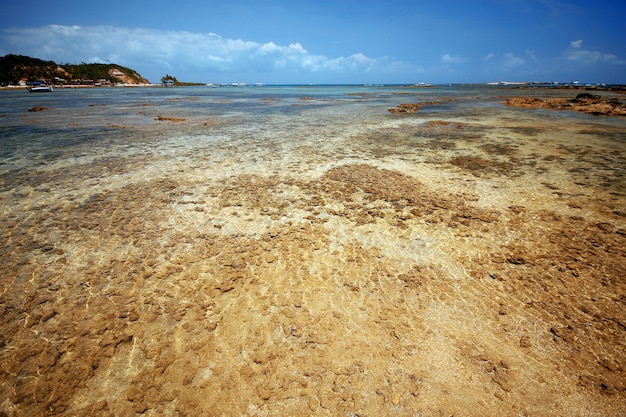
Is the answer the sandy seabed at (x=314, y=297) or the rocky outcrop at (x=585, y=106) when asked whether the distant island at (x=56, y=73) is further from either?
the rocky outcrop at (x=585, y=106)

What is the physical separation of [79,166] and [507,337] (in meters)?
10.9

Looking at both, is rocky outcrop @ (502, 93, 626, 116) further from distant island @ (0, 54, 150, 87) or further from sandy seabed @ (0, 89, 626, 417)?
distant island @ (0, 54, 150, 87)

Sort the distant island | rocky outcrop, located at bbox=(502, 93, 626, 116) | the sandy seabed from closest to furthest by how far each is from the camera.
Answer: the sandy seabed, rocky outcrop, located at bbox=(502, 93, 626, 116), the distant island

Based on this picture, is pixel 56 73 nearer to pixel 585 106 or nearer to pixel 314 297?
pixel 314 297

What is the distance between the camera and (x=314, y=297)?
11.3 feet

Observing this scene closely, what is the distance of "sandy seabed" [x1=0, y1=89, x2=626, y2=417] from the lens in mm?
2408

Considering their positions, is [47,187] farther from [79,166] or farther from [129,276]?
[129,276]

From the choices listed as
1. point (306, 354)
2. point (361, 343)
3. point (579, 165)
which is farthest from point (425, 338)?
point (579, 165)

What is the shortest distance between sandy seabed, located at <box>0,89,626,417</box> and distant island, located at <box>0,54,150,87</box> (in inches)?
4220

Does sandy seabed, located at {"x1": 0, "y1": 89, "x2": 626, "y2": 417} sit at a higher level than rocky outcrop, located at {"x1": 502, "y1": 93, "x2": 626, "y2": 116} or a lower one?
lower

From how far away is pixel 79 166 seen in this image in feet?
26.8

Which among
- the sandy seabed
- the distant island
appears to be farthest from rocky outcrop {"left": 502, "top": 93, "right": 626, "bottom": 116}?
the distant island

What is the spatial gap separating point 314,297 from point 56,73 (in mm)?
135299

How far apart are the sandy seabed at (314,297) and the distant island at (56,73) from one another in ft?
352
